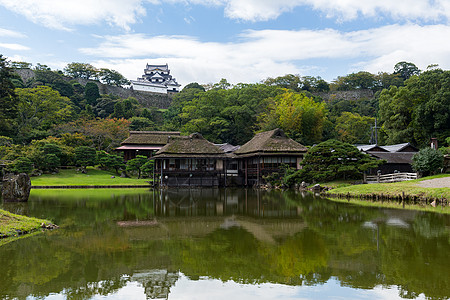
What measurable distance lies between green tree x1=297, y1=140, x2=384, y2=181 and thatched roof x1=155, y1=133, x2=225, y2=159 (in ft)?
34.1

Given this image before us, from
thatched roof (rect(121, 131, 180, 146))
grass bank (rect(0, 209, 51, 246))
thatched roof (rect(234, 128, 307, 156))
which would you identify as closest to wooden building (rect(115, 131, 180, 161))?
thatched roof (rect(121, 131, 180, 146))

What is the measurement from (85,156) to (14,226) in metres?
32.2

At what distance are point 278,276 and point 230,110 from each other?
1942 inches

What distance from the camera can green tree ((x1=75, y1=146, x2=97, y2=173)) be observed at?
4138 centimetres

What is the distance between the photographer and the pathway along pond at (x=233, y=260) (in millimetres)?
6195

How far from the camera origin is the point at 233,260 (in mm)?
7855

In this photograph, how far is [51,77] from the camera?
7294 centimetres

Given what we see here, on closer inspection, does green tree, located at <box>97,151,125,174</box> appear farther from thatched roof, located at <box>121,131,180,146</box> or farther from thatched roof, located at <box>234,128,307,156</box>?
thatched roof, located at <box>234,128,307,156</box>

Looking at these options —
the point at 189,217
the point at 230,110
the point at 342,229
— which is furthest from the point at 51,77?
the point at 342,229

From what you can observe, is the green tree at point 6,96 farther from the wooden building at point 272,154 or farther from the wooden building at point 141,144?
the wooden building at point 272,154

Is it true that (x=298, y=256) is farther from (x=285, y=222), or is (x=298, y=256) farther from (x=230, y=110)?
(x=230, y=110)

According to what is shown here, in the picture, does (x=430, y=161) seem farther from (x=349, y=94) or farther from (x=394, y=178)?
(x=349, y=94)

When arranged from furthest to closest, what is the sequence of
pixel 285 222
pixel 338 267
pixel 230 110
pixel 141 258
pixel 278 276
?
pixel 230 110, pixel 285 222, pixel 141 258, pixel 338 267, pixel 278 276

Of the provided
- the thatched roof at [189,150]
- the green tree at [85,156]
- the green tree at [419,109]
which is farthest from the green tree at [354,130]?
the green tree at [85,156]
